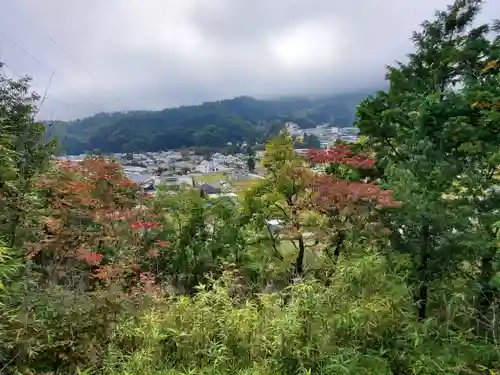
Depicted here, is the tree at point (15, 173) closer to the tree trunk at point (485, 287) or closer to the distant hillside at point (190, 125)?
the distant hillside at point (190, 125)

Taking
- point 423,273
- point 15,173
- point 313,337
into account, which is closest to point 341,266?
point 313,337

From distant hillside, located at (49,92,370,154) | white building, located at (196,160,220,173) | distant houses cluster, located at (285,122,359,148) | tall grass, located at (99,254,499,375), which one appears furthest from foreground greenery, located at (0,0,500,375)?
white building, located at (196,160,220,173)

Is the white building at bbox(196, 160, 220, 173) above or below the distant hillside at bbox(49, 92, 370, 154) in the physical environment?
below

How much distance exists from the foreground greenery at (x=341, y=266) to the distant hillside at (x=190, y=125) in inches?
41.8

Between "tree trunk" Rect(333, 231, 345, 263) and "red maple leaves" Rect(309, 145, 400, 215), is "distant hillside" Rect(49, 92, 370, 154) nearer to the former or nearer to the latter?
"red maple leaves" Rect(309, 145, 400, 215)

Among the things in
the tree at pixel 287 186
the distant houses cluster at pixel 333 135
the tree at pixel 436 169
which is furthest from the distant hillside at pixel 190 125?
the tree at pixel 436 169

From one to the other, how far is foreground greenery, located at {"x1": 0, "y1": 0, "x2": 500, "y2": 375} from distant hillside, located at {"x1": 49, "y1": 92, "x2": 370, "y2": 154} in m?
1.06

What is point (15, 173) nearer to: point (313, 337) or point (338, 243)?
point (313, 337)

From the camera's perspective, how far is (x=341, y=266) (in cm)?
312

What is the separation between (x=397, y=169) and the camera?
11.8 feet

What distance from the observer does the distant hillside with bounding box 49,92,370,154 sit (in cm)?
1349

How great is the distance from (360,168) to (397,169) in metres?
1.46

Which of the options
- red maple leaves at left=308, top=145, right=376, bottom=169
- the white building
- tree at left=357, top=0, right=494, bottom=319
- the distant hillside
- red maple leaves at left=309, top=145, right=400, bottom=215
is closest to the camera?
tree at left=357, top=0, right=494, bottom=319

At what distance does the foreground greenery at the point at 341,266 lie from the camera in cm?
272
